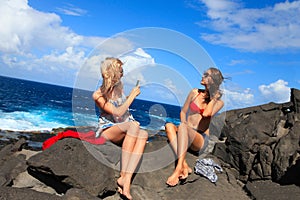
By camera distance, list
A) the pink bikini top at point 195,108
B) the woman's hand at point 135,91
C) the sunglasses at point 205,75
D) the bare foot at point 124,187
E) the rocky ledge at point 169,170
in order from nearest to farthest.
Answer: the bare foot at point 124,187 < the rocky ledge at point 169,170 < the woman's hand at point 135,91 < the sunglasses at point 205,75 < the pink bikini top at point 195,108

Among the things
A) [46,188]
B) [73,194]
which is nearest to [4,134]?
[46,188]

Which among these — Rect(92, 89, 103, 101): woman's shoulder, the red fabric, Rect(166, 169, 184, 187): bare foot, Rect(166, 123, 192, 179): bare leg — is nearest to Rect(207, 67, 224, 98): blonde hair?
Rect(166, 123, 192, 179): bare leg

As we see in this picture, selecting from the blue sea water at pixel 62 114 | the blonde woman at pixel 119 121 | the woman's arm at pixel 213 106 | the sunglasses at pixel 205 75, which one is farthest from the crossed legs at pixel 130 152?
the sunglasses at pixel 205 75

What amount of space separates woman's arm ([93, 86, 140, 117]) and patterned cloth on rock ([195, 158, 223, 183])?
6.12 ft

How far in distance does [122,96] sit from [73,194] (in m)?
1.96

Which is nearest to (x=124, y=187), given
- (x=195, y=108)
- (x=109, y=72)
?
(x=109, y=72)

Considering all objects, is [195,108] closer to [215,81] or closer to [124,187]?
[215,81]

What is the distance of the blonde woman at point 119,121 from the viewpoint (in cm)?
498

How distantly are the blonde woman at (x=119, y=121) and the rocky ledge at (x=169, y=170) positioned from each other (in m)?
0.29

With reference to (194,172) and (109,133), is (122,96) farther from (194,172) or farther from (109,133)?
(194,172)

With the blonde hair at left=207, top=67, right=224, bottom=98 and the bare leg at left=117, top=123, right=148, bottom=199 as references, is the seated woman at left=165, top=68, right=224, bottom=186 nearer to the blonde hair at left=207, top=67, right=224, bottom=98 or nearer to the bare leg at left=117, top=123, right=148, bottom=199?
the blonde hair at left=207, top=67, right=224, bottom=98

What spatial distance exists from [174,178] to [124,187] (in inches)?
38.7

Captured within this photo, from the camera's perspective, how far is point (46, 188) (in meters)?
5.21

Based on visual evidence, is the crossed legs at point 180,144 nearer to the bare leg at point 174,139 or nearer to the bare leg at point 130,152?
the bare leg at point 174,139
